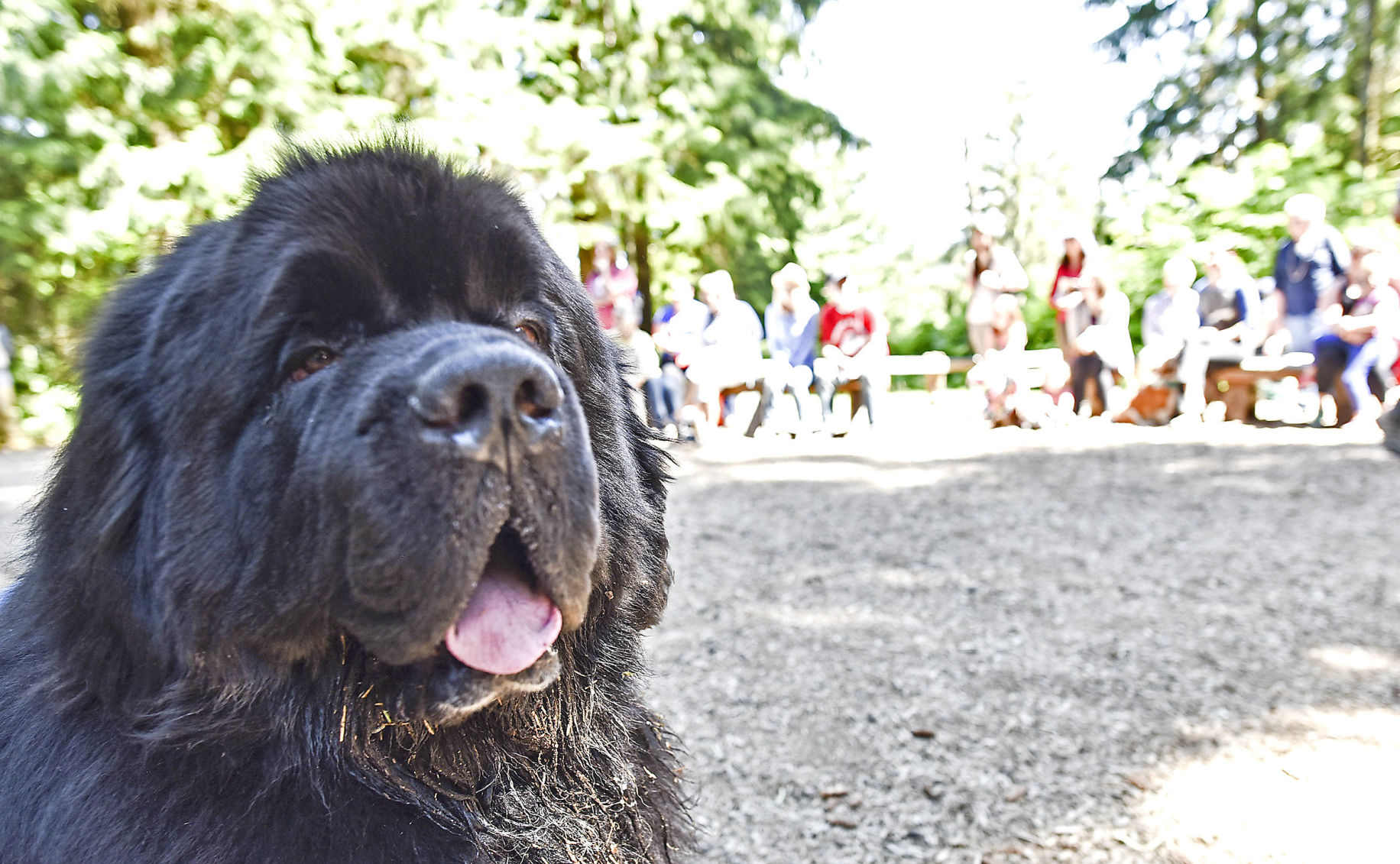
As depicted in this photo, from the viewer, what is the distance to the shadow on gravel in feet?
7.95

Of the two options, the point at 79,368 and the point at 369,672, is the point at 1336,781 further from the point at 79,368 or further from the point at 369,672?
the point at 79,368

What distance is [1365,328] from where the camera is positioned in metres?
7.70

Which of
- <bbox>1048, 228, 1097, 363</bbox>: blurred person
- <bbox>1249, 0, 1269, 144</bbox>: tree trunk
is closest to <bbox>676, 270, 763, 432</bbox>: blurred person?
<bbox>1048, 228, 1097, 363</bbox>: blurred person

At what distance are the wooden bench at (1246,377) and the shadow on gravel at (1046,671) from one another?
2.28m

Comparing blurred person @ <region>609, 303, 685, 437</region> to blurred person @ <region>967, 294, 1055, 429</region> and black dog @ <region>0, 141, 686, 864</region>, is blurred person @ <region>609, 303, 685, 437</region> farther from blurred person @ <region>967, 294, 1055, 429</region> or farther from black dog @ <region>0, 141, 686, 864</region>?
black dog @ <region>0, 141, 686, 864</region>

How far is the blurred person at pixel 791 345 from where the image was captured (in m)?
9.84

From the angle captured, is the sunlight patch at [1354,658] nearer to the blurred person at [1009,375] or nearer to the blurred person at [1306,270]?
the blurred person at [1306,270]

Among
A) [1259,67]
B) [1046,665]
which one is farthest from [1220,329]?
[1259,67]

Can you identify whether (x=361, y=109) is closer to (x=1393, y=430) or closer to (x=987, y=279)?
(x=987, y=279)

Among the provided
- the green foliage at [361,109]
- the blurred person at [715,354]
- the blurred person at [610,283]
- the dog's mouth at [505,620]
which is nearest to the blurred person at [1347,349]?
the blurred person at [715,354]

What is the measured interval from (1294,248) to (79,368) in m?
9.41

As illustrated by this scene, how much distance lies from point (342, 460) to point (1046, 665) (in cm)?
300

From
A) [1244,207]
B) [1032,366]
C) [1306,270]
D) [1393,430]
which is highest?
[1244,207]

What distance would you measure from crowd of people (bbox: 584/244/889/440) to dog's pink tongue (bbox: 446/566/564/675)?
8.28 meters
